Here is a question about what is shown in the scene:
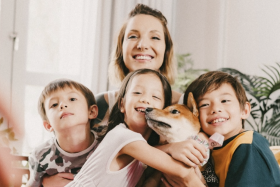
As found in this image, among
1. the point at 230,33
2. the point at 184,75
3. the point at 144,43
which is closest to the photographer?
the point at 144,43

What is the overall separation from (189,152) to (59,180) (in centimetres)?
71

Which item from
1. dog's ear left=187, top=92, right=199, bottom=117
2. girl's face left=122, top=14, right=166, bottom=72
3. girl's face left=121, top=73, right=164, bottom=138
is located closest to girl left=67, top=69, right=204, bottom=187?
girl's face left=121, top=73, right=164, bottom=138

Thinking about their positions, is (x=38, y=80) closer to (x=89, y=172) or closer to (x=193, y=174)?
(x=89, y=172)

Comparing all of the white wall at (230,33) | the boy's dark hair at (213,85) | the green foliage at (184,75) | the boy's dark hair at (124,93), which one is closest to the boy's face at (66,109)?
the boy's dark hair at (124,93)

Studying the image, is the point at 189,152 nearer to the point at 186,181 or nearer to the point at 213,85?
the point at 186,181

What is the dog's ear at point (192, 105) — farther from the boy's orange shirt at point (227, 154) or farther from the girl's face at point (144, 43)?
the girl's face at point (144, 43)

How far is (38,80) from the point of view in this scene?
3.47 meters

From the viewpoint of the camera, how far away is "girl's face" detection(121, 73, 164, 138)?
125 centimetres

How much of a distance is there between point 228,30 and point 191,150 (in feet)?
9.97

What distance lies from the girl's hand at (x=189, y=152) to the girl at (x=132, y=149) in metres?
0.03

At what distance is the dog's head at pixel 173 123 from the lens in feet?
3.74

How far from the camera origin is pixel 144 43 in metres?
1.79

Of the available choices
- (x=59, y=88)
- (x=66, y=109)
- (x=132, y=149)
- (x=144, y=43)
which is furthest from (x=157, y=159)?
(x=144, y=43)

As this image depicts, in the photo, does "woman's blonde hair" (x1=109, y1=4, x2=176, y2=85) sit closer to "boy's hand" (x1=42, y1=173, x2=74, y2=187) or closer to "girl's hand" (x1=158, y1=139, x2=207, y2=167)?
"boy's hand" (x1=42, y1=173, x2=74, y2=187)
